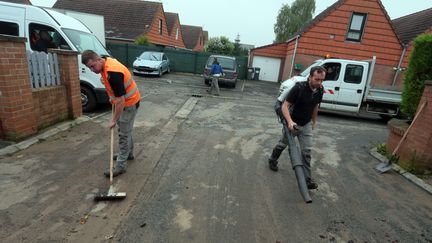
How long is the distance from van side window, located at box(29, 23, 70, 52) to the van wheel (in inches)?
43.8

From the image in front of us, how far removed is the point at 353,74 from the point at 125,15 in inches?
890

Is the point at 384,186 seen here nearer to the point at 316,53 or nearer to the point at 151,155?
the point at 151,155

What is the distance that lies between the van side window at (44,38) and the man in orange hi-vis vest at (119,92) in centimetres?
392

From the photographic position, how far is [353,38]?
17.4m

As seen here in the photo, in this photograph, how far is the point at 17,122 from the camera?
4.41 meters

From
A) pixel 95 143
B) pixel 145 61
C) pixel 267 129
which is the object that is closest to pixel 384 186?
pixel 267 129

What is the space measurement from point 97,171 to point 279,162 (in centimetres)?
309

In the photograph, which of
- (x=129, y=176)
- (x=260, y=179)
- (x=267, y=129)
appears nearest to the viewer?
(x=129, y=176)

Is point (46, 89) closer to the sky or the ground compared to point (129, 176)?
closer to the sky

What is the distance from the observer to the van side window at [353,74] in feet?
30.7

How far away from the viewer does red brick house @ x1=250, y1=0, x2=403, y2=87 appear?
55.0ft

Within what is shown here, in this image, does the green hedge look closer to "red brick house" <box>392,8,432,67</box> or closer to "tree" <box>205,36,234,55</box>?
"red brick house" <box>392,8,432,67</box>

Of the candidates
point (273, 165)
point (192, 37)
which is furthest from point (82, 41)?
point (192, 37)

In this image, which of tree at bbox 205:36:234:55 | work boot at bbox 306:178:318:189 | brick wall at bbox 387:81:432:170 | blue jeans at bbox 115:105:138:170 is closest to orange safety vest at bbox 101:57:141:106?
blue jeans at bbox 115:105:138:170
